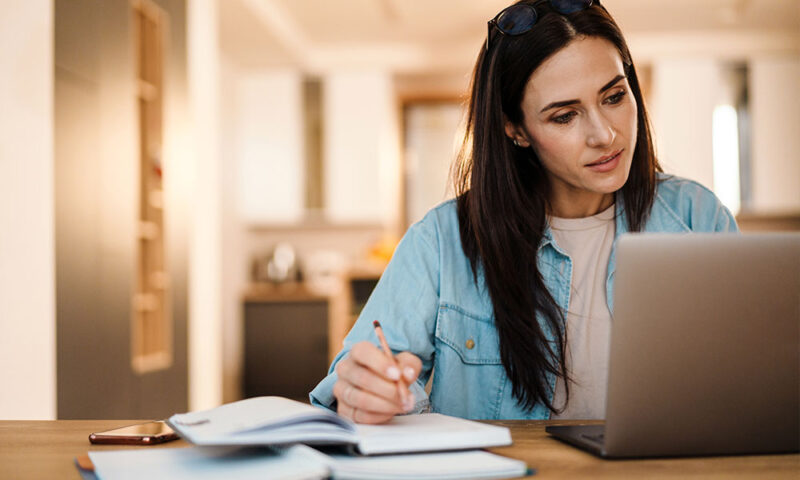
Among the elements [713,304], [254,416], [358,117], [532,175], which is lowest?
[254,416]

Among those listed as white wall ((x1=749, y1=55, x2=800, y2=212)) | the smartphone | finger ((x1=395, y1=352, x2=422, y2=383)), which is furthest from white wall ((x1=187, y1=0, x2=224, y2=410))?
white wall ((x1=749, y1=55, x2=800, y2=212))

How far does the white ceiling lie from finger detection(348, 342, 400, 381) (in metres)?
3.67

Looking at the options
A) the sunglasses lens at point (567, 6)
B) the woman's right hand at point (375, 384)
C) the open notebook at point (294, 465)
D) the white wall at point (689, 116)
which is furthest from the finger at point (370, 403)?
the white wall at point (689, 116)

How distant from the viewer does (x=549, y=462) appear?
765 millimetres

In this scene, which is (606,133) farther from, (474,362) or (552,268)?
(474,362)

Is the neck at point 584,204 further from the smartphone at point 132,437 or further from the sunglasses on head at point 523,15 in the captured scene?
the smartphone at point 132,437

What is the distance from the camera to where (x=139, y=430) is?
952mm

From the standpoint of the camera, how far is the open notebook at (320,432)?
722mm

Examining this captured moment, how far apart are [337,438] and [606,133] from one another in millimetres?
750

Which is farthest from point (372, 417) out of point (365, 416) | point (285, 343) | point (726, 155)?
point (726, 155)

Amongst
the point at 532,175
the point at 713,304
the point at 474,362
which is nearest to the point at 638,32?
the point at 532,175

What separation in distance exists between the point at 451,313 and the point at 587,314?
0.24 m

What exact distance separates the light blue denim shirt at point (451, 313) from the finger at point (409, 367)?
0.29 m

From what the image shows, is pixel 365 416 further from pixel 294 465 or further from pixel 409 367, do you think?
pixel 294 465
